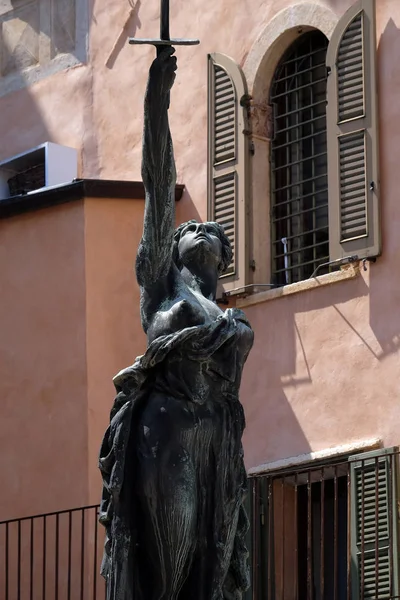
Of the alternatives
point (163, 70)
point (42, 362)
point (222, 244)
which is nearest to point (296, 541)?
point (42, 362)

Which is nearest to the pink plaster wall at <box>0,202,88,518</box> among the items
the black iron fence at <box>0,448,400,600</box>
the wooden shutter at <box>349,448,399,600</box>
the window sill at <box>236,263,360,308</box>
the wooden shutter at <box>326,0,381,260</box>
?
the black iron fence at <box>0,448,400,600</box>

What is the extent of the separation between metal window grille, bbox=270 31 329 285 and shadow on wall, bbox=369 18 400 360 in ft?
2.39

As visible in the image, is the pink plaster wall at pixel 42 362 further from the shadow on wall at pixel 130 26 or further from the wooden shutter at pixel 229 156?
the shadow on wall at pixel 130 26

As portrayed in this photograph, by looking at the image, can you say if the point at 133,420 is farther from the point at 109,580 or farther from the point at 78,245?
the point at 78,245

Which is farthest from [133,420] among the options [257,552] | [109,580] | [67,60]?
[67,60]

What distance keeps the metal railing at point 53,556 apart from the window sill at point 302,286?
2.00 m

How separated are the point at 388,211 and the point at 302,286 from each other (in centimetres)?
95

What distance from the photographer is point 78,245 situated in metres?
17.2

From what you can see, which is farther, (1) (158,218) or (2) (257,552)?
(2) (257,552)

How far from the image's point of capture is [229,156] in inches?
671

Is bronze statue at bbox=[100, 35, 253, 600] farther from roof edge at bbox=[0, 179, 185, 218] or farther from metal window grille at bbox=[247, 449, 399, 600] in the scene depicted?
roof edge at bbox=[0, 179, 185, 218]

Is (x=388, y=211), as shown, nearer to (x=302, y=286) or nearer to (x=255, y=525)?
(x=302, y=286)

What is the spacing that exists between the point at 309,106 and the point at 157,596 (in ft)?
30.0

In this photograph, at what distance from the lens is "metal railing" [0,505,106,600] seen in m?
16.1
